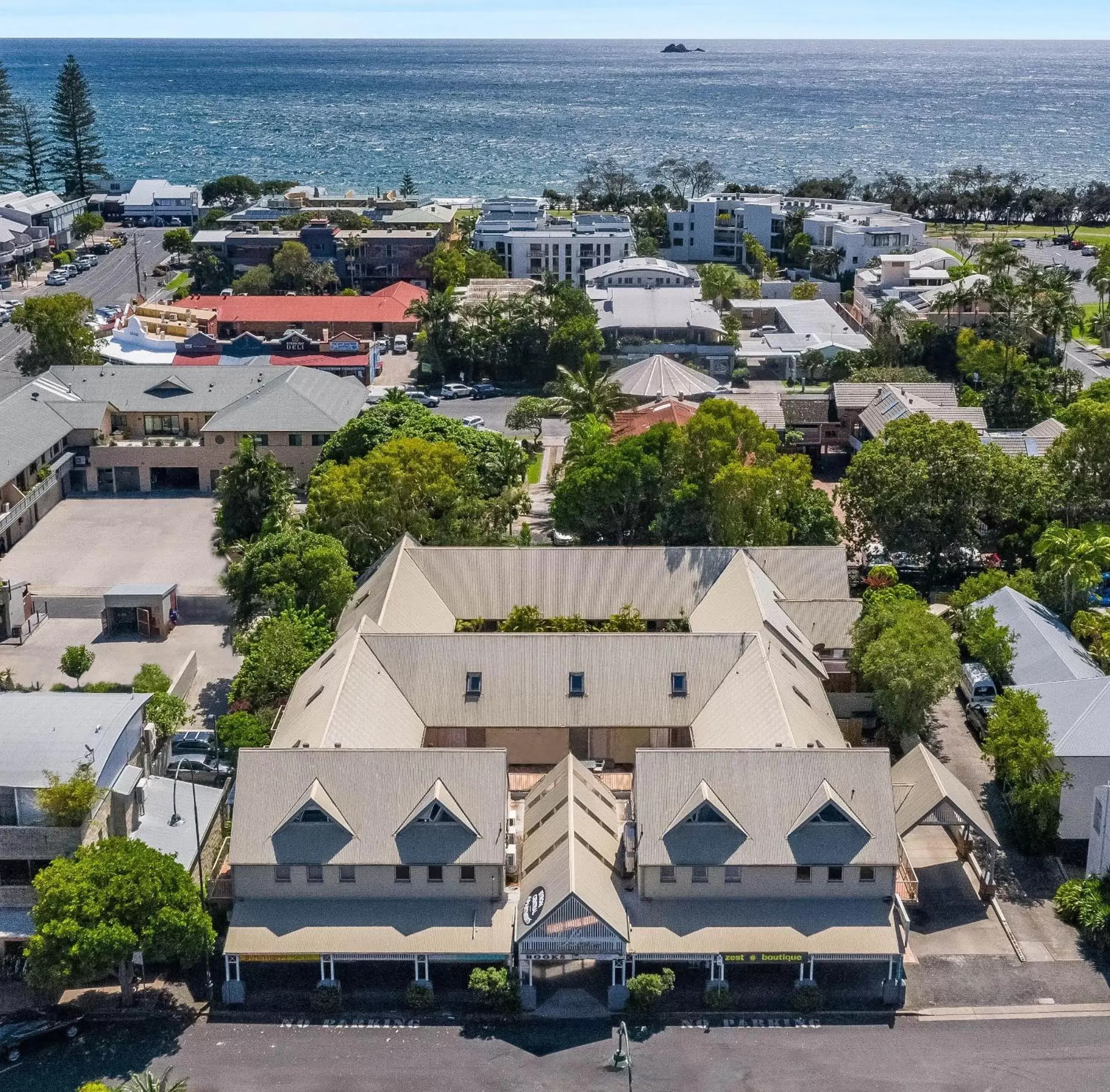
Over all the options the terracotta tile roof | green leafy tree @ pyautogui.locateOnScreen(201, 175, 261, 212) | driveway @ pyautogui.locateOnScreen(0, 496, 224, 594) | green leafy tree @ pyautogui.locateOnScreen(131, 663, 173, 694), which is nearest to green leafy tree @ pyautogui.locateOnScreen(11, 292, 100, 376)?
driveway @ pyautogui.locateOnScreen(0, 496, 224, 594)

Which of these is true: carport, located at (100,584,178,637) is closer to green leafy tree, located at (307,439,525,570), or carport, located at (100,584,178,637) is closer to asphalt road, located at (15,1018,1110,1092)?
green leafy tree, located at (307,439,525,570)

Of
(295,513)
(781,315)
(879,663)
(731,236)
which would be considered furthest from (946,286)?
(879,663)

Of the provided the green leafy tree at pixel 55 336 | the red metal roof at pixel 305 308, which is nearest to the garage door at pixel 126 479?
the green leafy tree at pixel 55 336

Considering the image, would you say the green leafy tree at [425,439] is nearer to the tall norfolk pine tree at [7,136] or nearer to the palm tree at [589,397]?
the palm tree at [589,397]

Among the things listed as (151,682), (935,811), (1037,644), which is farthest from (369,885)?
(1037,644)

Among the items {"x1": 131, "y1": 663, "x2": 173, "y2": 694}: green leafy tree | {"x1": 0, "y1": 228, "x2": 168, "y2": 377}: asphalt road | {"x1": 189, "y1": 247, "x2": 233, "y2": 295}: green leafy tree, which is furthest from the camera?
{"x1": 189, "y1": 247, "x2": 233, "y2": 295}: green leafy tree

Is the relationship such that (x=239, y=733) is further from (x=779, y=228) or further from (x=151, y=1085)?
(x=779, y=228)

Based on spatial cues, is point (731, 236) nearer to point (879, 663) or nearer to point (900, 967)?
point (879, 663)
